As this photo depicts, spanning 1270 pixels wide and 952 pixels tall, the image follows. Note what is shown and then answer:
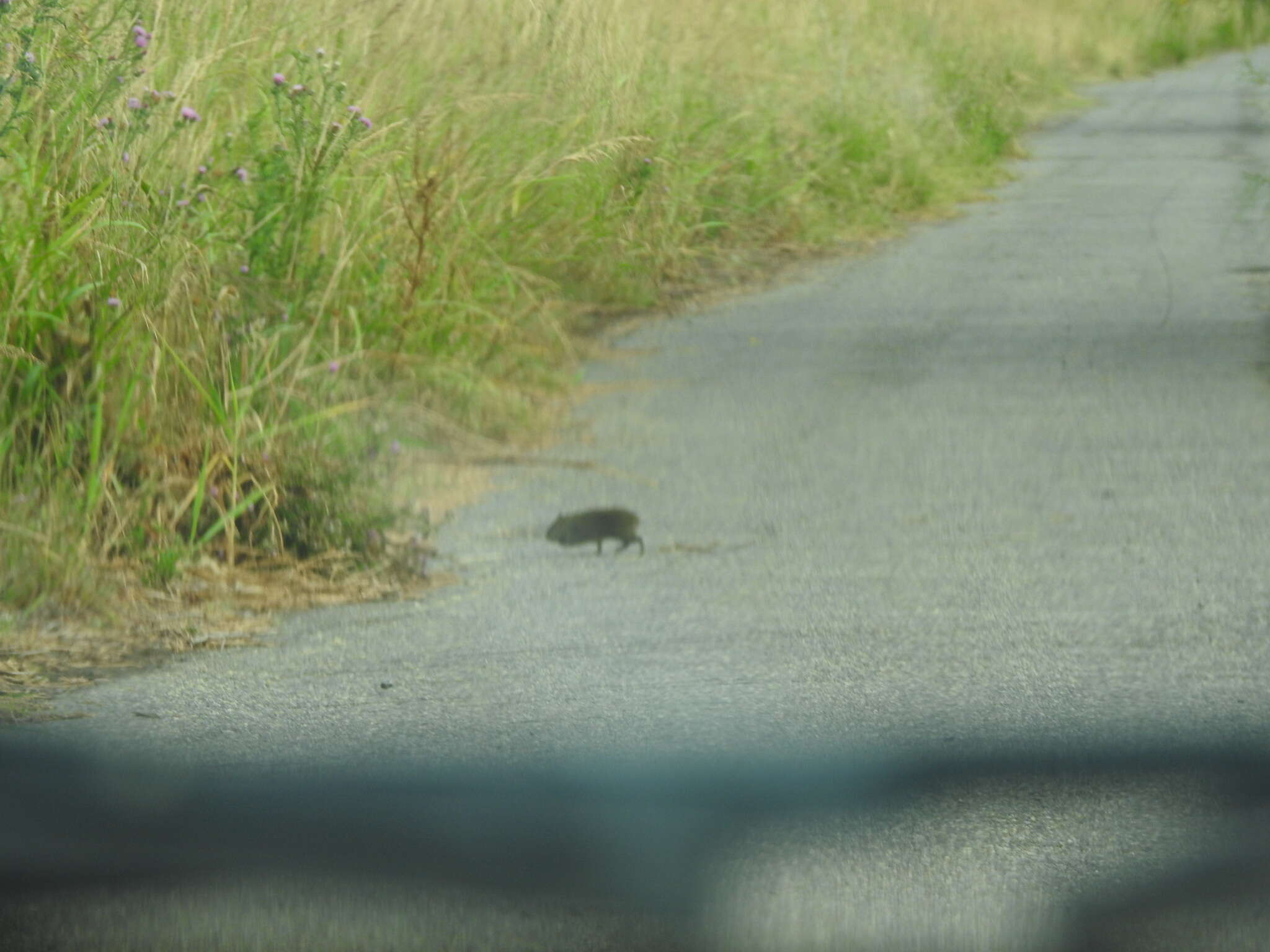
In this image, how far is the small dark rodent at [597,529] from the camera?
429cm

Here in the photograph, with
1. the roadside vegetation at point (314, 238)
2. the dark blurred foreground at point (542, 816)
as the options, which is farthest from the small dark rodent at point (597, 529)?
the dark blurred foreground at point (542, 816)

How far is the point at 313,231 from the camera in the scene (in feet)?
16.5

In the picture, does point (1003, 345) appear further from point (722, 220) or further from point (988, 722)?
point (988, 722)

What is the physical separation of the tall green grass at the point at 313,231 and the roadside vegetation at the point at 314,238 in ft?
0.04

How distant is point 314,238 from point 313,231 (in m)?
0.05

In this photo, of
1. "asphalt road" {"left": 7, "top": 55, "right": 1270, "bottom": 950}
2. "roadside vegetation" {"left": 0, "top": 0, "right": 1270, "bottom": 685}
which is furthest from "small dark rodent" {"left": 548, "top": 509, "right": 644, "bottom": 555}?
"roadside vegetation" {"left": 0, "top": 0, "right": 1270, "bottom": 685}

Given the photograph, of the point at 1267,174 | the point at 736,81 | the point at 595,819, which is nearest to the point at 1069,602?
the point at 595,819

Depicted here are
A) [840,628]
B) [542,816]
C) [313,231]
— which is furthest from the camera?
[313,231]

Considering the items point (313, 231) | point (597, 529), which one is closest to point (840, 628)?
point (597, 529)

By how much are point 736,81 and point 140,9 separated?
5.18 meters

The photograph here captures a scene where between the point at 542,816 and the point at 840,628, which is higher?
the point at 542,816

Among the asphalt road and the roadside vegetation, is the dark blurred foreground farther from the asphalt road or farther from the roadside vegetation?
the roadside vegetation

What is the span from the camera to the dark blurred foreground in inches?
96.0

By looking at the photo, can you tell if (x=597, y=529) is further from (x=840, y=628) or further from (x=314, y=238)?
(x=314, y=238)
